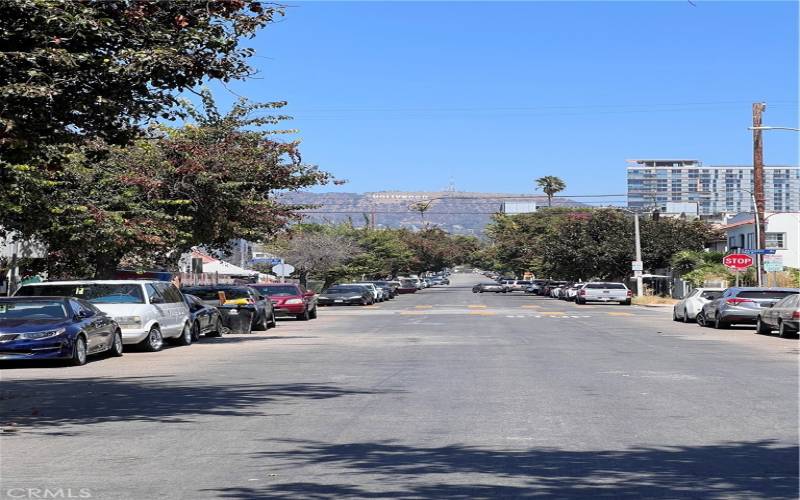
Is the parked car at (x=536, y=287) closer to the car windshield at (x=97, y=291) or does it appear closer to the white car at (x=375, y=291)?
the white car at (x=375, y=291)

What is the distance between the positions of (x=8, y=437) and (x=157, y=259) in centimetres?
2259

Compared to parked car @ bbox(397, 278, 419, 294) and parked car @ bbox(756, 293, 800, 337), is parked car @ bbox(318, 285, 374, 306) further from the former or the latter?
parked car @ bbox(397, 278, 419, 294)

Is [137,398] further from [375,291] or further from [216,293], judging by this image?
[375,291]

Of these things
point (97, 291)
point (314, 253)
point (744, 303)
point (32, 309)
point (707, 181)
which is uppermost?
point (707, 181)

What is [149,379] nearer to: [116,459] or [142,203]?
[116,459]

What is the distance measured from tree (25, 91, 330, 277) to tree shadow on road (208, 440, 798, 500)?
55.3 ft

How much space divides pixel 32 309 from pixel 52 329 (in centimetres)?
144

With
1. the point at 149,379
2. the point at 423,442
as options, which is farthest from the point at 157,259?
the point at 423,442

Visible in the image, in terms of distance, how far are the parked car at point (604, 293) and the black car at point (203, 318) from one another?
113ft

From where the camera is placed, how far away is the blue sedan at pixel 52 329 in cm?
1803

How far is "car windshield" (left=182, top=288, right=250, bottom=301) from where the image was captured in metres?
31.2

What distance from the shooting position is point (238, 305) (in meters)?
30.2

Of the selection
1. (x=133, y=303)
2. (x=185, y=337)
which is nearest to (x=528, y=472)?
(x=133, y=303)

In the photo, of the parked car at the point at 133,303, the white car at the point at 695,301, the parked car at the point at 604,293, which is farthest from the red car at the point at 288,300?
the parked car at the point at 604,293
